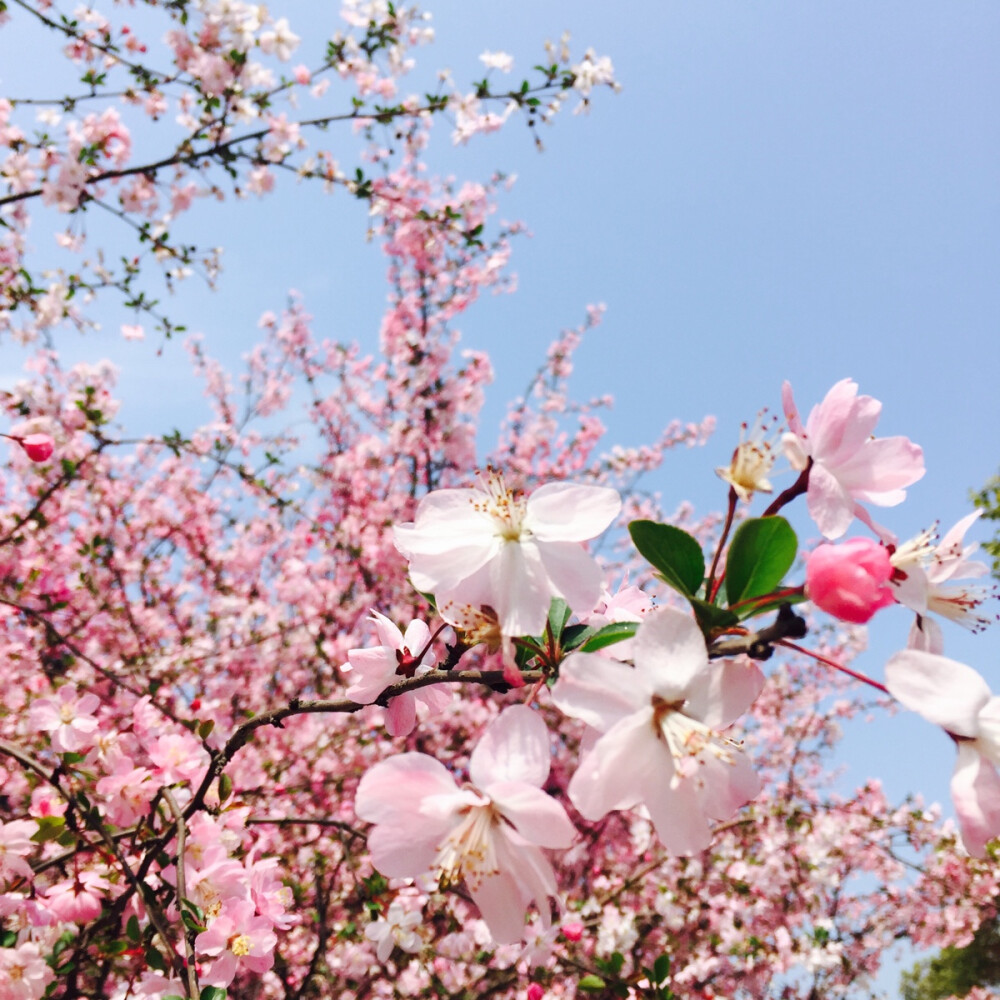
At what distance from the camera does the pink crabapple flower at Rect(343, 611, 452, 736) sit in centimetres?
100

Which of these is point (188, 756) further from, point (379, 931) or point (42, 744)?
point (42, 744)

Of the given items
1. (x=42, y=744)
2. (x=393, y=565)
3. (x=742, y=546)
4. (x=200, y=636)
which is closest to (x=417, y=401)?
(x=393, y=565)

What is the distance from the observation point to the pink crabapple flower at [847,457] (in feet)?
2.69

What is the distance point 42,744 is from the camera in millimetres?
3117

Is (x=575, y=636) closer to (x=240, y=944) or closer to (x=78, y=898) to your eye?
(x=240, y=944)

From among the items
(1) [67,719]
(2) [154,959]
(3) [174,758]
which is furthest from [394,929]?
(1) [67,719]

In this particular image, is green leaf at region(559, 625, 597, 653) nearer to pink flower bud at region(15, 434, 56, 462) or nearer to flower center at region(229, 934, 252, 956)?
flower center at region(229, 934, 252, 956)

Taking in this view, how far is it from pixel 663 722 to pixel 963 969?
18936 millimetres

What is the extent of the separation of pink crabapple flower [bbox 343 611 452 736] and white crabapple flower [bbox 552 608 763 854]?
33cm

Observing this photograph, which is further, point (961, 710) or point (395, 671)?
point (395, 671)

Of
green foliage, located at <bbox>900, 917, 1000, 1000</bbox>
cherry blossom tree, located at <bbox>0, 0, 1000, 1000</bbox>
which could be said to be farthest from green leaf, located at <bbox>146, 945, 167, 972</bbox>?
green foliage, located at <bbox>900, 917, 1000, 1000</bbox>

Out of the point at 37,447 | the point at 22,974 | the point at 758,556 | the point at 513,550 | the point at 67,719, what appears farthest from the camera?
the point at 37,447

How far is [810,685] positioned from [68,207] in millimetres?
8940

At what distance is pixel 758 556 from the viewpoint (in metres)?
0.77
